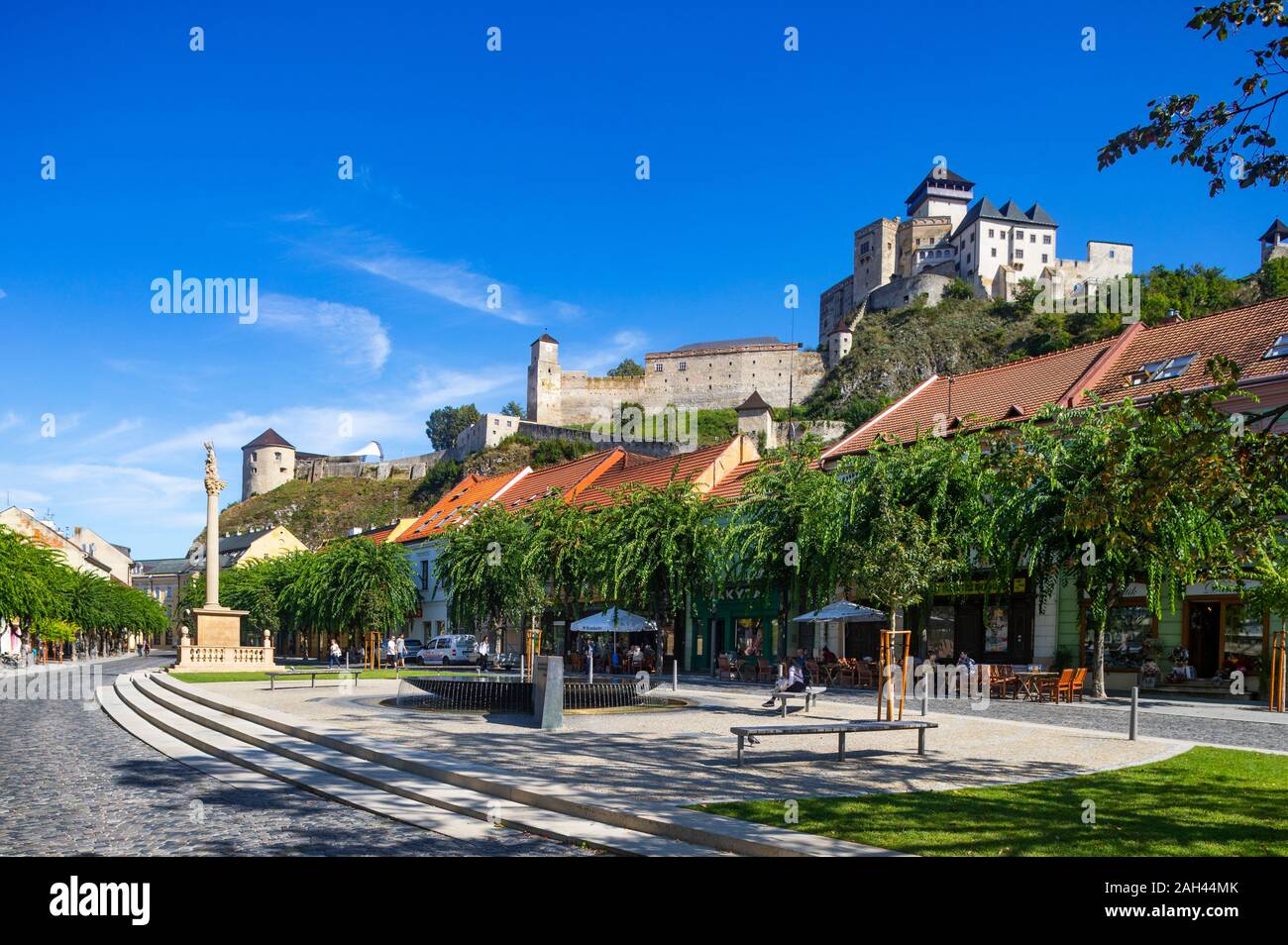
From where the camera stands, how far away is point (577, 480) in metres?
62.2

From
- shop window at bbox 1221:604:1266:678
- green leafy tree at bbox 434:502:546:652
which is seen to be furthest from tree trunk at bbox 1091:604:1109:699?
green leafy tree at bbox 434:502:546:652

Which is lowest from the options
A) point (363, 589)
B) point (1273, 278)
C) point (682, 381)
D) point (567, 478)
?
point (363, 589)

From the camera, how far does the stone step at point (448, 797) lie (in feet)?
32.2

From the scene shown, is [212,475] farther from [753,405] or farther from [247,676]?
[753,405]

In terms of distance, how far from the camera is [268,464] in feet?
559

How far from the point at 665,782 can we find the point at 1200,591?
24.5 meters

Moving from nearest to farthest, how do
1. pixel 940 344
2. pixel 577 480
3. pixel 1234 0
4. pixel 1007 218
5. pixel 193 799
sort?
pixel 1234 0, pixel 193 799, pixel 577 480, pixel 940 344, pixel 1007 218

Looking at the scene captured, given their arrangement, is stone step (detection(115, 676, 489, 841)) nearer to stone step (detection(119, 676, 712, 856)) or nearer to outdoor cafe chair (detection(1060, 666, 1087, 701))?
stone step (detection(119, 676, 712, 856))

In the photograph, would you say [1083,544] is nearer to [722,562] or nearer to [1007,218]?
[722,562]

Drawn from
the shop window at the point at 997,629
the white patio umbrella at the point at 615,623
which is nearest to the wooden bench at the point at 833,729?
the shop window at the point at 997,629

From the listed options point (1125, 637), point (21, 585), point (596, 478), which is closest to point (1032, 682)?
point (1125, 637)

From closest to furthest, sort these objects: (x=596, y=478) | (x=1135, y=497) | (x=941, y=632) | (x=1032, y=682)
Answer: (x=1135, y=497) → (x=1032, y=682) → (x=941, y=632) → (x=596, y=478)

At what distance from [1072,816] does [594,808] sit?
458 cm
